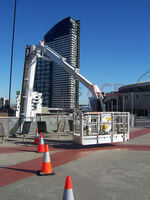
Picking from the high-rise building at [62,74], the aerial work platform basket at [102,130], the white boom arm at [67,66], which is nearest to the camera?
the aerial work platform basket at [102,130]

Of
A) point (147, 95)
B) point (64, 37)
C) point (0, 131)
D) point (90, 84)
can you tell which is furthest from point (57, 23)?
point (0, 131)

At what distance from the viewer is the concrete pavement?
4.50 metres

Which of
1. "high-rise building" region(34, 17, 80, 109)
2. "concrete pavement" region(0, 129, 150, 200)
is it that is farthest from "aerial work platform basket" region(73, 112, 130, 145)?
"high-rise building" region(34, 17, 80, 109)

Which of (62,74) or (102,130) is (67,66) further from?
(62,74)

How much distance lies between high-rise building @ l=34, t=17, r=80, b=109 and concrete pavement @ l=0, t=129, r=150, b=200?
379 feet

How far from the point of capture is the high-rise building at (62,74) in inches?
5123

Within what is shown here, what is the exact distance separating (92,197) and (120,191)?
73 centimetres

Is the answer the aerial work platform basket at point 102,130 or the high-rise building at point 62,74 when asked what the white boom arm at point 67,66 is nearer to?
the aerial work platform basket at point 102,130

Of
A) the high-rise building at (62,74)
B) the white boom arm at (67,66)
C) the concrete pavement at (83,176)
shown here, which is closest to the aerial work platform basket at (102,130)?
the concrete pavement at (83,176)

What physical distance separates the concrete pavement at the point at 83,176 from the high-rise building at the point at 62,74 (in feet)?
379

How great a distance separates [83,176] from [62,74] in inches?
5077

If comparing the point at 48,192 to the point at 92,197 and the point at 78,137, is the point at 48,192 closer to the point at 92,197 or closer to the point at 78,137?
the point at 92,197

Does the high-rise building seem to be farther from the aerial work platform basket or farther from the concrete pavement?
the concrete pavement

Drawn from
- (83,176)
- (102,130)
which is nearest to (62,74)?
(102,130)
